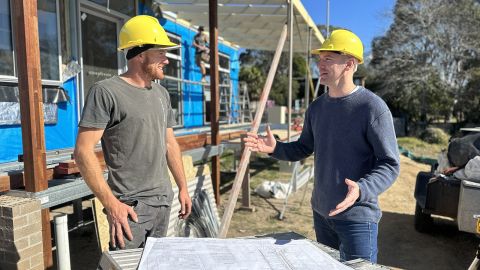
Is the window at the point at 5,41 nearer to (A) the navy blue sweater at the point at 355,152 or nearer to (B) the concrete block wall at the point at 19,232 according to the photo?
(B) the concrete block wall at the point at 19,232

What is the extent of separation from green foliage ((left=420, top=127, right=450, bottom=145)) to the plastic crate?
15.9m

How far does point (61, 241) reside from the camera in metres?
2.90

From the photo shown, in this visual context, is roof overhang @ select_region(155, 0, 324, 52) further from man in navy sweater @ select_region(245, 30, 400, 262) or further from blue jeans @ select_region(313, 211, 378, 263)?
blue jeans @ select_region(313, 211, 378, 263)

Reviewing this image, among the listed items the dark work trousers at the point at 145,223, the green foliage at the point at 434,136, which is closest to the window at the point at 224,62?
the dark work trousers at the point at 145,223

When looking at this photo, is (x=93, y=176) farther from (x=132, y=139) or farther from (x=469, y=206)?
(x=469, y=206)

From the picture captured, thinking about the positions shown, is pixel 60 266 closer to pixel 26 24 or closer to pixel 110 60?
pixel 26 24

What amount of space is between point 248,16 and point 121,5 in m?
2.80

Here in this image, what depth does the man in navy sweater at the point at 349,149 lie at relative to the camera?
6.22ft

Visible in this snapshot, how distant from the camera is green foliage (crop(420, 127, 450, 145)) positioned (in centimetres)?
1774

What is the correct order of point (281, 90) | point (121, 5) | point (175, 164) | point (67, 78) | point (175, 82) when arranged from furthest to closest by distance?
point (281, 90), point (175, 82), point (121, 5), point (67, 78), point (175, 164)

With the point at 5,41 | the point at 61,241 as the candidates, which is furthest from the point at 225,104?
the point at 61,241

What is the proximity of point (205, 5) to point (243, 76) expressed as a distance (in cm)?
2179

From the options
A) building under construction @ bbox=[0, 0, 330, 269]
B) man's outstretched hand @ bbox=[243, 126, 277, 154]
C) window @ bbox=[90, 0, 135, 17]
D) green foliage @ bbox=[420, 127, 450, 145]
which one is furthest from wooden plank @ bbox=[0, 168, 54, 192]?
green foliage @ bbox=[420, 127, 450, 145]

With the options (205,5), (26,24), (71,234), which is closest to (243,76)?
(205,5)
